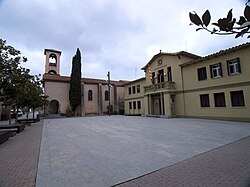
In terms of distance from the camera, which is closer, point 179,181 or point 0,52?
point 179,181

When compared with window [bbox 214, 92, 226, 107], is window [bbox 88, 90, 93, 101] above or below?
above

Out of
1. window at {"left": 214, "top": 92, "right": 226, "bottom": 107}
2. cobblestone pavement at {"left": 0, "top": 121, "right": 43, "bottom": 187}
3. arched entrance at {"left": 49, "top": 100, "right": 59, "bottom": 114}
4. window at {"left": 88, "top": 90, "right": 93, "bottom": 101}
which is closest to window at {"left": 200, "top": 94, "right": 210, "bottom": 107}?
window at {"left": 214, "top": 92, "right": 226, "bottom": 107}

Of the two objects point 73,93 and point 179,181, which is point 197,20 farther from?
point 73,93

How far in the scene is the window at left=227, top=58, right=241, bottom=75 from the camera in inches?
577

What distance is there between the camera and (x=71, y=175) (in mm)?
3869

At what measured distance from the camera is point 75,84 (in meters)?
30.8

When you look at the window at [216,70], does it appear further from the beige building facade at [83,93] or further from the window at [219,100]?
the beige building facade at [83,93]

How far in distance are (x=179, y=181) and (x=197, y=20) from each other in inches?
133

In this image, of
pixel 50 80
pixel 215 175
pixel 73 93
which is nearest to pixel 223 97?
pixel 215 175

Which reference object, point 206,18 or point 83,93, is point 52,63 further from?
point 206,18

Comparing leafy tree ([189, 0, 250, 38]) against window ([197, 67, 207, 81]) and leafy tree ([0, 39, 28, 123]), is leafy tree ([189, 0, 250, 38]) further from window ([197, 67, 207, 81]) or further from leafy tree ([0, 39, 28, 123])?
window ([197, 67, 207, 81])

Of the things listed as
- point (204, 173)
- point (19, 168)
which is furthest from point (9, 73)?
point (204, 173)

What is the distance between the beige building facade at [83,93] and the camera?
30.6 meters

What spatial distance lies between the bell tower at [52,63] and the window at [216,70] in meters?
28.8
